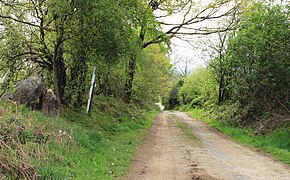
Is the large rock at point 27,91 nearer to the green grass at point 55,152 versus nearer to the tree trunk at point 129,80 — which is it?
the green grass at point 55,152

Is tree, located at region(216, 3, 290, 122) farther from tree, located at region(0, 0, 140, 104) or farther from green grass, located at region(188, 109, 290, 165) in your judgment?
tree, located at region(0, 0, 140, 104)

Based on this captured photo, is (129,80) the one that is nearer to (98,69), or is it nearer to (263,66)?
(98,69)

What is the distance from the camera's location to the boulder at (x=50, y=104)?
39.8 feet

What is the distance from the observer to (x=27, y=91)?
11.2 meters

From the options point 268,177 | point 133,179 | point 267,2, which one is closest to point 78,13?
point 133,179

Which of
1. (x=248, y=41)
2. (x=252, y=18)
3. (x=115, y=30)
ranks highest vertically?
(x=252, y=18)

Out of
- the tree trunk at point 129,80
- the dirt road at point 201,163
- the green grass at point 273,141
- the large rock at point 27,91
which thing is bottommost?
the dirt road at point 201,163

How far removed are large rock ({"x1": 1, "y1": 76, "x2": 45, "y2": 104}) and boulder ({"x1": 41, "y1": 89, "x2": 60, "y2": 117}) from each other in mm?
501

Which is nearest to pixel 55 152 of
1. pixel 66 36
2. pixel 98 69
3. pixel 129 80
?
pixel 66 36

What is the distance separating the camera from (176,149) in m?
11.5

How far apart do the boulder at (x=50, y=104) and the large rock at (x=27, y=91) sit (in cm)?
50

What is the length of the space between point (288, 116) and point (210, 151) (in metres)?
5.23

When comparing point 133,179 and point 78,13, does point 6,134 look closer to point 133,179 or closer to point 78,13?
point 133,179

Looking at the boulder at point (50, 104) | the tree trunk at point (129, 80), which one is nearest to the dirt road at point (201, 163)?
the boulder at point (50, 104)
